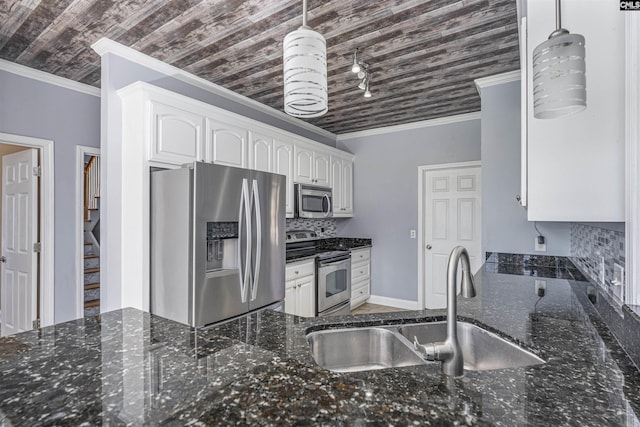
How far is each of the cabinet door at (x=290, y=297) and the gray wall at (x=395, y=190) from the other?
1841 mm

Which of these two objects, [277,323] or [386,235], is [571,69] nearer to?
[277,323]

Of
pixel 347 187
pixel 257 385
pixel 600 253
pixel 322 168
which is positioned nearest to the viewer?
pixel 257 385

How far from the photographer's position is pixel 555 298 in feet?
5.70

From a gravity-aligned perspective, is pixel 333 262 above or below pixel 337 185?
below

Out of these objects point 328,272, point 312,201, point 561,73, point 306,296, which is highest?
point 561,73

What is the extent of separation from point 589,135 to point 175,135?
2.46 meters

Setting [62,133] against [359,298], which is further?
[359,298]

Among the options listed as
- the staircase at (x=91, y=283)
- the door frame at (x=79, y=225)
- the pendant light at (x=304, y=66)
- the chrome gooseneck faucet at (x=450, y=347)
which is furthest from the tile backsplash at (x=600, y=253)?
the staircase at (x=91, y=283)

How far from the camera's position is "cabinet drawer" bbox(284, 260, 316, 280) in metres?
3.30

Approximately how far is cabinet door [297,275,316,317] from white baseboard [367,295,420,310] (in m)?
1.50

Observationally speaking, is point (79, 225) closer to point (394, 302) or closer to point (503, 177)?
point (394, 302)

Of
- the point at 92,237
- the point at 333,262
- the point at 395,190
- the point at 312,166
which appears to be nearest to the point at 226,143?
the point at 312,166

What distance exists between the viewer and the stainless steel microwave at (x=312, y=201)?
3881 mm

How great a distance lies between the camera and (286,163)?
370 centimetres
